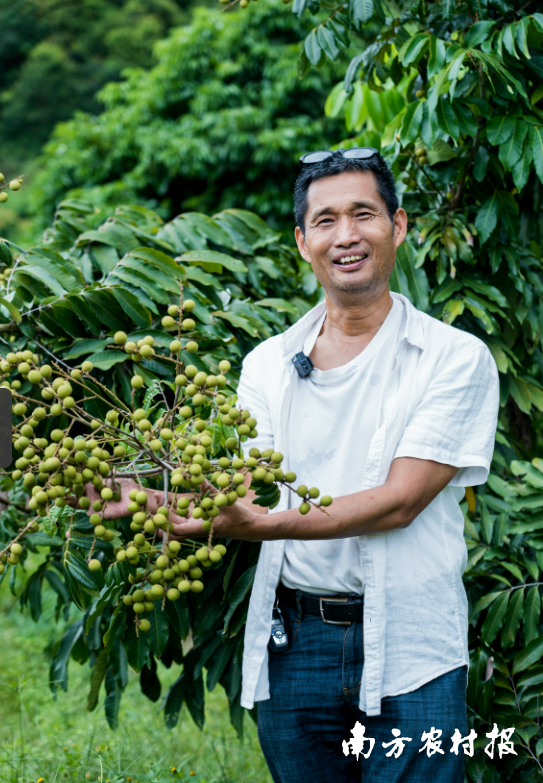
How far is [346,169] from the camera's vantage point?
1.62 meters

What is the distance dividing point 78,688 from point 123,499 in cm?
316

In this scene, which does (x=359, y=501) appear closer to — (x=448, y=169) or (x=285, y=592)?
(x=285, y=592)

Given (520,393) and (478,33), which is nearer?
(478,33)

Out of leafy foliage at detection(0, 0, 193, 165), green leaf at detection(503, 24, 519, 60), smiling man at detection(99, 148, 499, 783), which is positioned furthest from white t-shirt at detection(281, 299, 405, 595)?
leafy foliage at detection(0, 0, 193, 165)

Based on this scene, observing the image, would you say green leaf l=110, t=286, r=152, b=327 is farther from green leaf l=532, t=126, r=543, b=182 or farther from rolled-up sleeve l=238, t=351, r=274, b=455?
green leaf l=532, t=126, r=543, b=182

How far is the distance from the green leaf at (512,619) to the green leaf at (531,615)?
0.02m

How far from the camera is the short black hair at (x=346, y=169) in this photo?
1.62m

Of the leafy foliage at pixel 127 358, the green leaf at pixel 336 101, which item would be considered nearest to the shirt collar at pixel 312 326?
the leafy foliage at pixel 127 358

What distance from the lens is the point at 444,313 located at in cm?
230

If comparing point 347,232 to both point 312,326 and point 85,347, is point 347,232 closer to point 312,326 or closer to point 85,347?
point 312,326

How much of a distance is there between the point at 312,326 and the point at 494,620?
1025mm

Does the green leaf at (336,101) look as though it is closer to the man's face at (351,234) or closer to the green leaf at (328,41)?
the green leaf at (328,41)

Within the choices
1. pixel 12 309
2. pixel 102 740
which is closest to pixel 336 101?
pixel 12 309

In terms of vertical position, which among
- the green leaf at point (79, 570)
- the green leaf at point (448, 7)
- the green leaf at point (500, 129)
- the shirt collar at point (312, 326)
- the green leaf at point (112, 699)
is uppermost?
the green leaf at point (448, 7)
